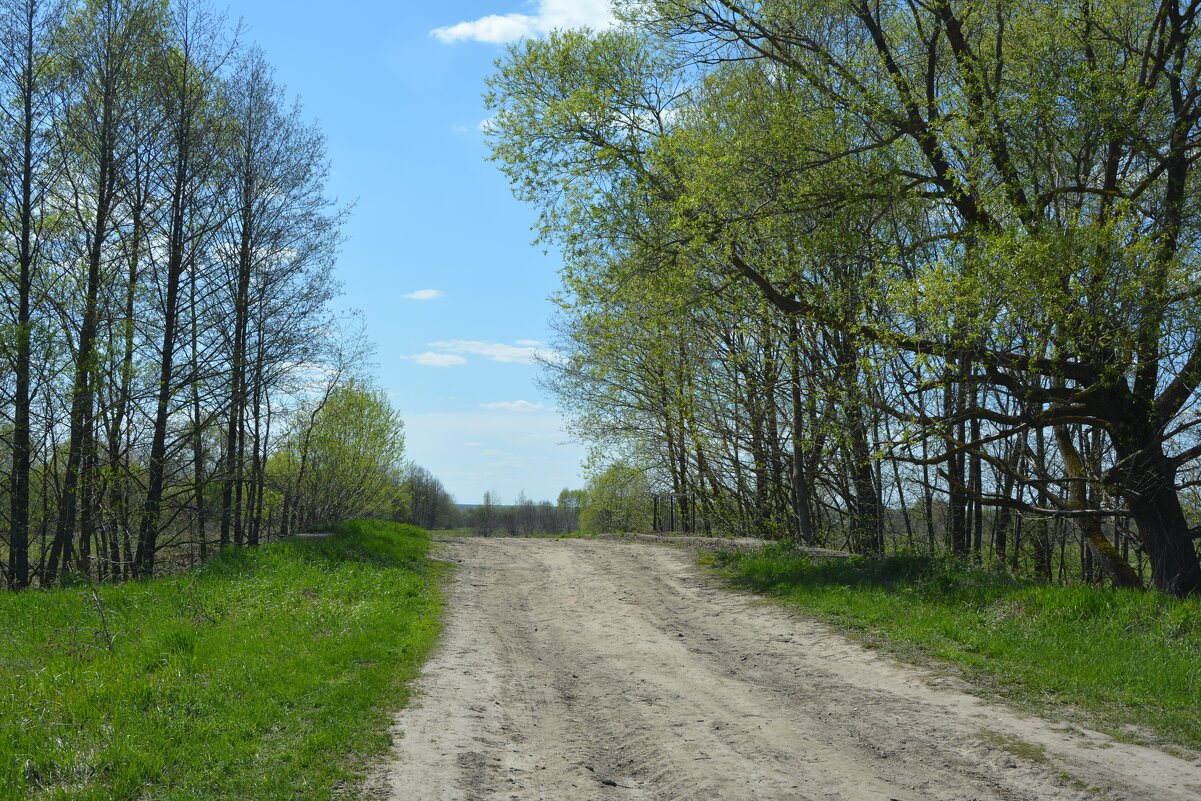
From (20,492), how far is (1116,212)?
17969 mm

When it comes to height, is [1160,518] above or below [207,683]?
above

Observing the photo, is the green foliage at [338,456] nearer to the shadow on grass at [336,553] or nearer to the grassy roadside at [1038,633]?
the shadow on grass at [336,553]

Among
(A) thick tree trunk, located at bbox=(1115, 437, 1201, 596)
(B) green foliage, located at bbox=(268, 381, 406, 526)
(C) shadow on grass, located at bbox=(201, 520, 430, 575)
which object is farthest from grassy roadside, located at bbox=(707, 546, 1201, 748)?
(B) green foliage, located at bbox=(268, 381, 406, 526)

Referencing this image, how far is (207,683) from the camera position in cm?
683

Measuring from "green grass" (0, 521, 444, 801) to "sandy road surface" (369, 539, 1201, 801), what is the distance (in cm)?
54

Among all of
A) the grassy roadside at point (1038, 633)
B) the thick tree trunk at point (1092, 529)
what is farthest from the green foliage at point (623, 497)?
the thick tree trunk at point (1092, 529)

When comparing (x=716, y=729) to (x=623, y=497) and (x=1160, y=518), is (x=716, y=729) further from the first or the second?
(x=623, y=497)

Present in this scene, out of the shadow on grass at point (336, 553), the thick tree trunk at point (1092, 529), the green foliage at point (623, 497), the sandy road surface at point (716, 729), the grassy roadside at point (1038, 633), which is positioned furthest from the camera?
the green foliage at point (623, 497)

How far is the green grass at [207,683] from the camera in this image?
4934 mm

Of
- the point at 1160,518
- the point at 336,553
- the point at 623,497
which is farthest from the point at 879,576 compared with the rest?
the point at 623,497

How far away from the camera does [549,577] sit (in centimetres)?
1438

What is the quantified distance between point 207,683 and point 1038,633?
7.87m

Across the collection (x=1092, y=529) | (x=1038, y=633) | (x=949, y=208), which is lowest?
(x=1038, y=633)

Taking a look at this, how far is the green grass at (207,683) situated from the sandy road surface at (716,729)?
1.78 feet
